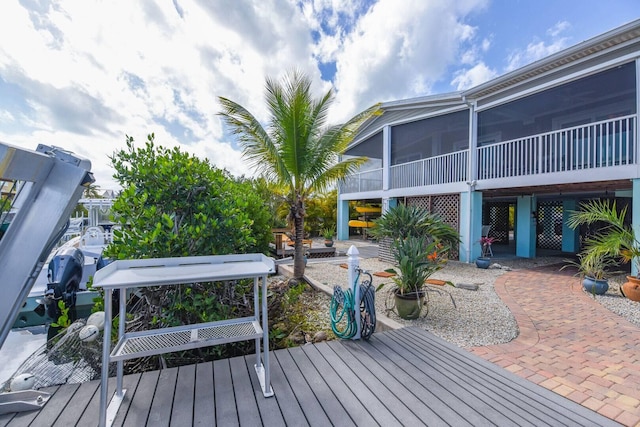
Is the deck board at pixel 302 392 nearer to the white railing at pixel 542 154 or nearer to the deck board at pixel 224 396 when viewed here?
the deck board at pixel 224 396

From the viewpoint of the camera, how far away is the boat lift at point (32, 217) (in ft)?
6.57

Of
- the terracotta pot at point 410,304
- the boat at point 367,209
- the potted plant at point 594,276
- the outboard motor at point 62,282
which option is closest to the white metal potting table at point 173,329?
the terracotta pot at point 410,304

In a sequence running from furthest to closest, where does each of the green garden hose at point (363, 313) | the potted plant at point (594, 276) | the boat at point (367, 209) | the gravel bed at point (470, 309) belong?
1. the boat at point (367, 209)
2. the potted plant at point (594, 276)
3. the gravel bed at point (470, 309)
4. the green garden hose at point (363, 313)

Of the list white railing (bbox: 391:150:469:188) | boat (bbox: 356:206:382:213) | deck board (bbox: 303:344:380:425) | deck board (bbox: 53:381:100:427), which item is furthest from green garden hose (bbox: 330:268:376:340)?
boat (bbox: 356:206:382:213)

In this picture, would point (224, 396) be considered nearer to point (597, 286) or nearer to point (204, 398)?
point (204, 398)

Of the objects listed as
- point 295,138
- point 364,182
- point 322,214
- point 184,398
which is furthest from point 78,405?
point 322,214

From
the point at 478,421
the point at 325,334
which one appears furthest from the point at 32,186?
the point at 478,421

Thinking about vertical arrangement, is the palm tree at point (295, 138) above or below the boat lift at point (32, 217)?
above

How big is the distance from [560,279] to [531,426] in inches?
273

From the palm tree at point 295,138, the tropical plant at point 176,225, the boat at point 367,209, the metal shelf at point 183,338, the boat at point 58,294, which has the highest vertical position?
the palm tree at point 295,138

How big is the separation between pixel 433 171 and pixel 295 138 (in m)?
6.99

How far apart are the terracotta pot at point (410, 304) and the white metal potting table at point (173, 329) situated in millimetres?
2424

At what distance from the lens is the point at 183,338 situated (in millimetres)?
2367

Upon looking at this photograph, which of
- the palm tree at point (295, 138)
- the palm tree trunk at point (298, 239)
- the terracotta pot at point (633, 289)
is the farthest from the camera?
the palm tree trunk at point (298, 239)
